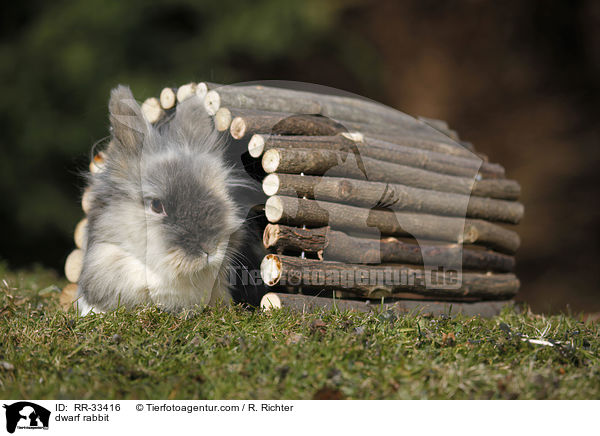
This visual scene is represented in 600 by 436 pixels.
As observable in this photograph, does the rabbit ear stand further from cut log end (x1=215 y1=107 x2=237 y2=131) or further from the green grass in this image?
the green grass

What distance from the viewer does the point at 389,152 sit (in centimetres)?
403

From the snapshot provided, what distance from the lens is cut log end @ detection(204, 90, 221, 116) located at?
374cm

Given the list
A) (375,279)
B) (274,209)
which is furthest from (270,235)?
(375,279)

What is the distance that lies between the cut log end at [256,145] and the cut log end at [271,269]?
650 mm

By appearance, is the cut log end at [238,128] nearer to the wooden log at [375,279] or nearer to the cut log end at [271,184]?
the cut log end at [271,184]

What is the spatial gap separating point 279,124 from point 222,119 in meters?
0.38

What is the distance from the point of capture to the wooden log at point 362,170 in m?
3.48

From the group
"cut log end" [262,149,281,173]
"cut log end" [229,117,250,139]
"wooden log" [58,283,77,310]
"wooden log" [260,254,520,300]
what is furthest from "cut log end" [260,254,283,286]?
"wooden log" [58,283,77,310]

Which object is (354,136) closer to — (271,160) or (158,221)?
(271,160)

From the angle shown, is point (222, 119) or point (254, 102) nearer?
point (222, 119)

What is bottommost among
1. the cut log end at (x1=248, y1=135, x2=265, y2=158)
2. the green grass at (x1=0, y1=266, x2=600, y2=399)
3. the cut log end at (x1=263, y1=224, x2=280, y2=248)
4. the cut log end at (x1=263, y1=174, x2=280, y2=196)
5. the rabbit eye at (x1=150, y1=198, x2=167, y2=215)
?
the green grass at (x1=0, y1=266, x2=600, y2=399)

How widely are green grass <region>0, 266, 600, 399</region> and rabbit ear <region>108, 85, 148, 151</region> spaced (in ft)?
3.33
